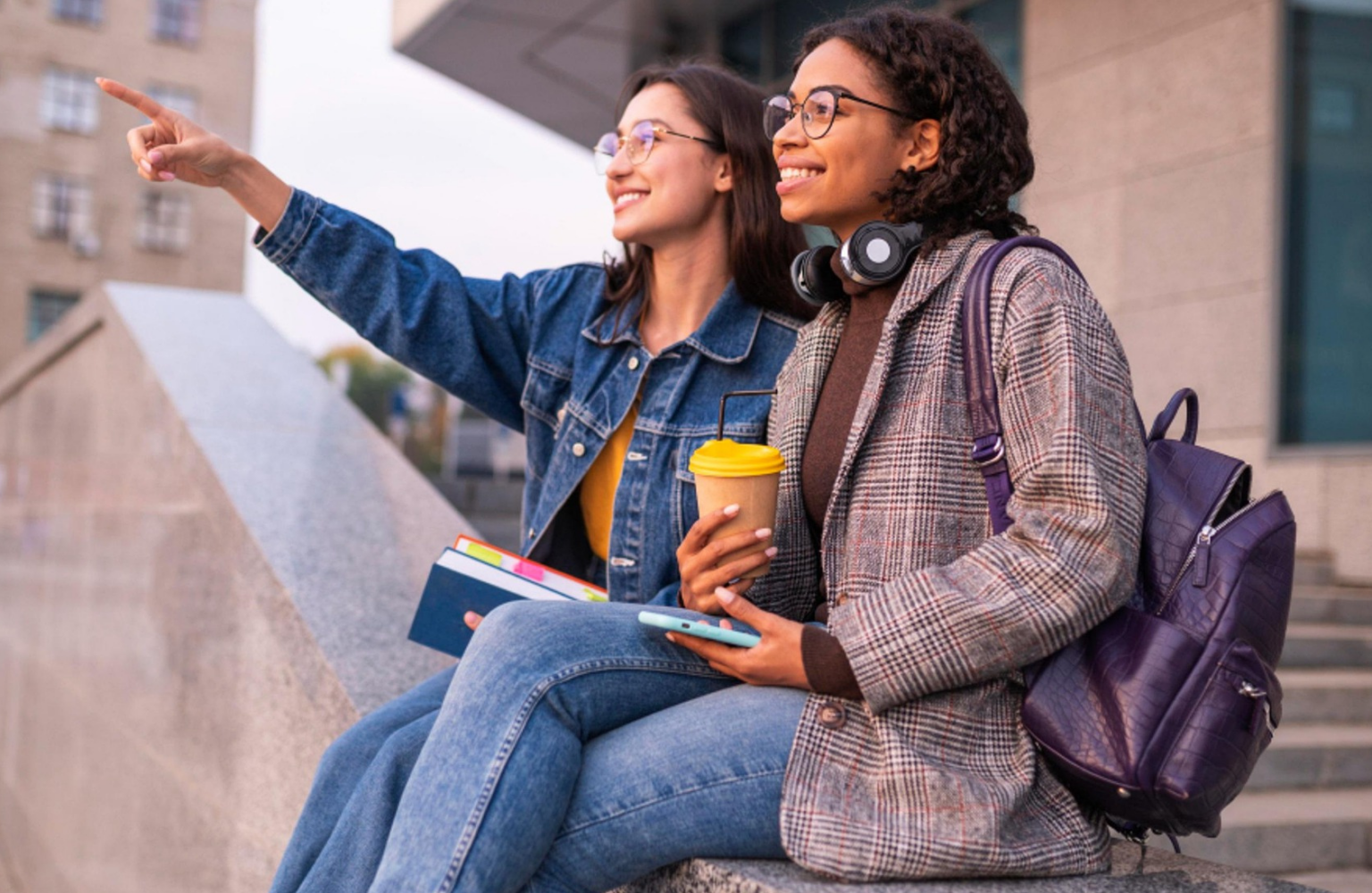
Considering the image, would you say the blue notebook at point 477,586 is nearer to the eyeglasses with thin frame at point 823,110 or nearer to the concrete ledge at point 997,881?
the concrete ledge at point 997,881

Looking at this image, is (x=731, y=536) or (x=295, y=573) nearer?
(x=731, y=536)

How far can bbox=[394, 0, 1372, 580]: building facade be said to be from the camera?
20.5 feet

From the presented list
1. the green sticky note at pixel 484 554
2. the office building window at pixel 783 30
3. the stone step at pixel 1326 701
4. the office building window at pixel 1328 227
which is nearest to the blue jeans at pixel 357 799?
the green sticky note at pixel 484 554

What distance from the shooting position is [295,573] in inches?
133

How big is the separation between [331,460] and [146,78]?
132 feet

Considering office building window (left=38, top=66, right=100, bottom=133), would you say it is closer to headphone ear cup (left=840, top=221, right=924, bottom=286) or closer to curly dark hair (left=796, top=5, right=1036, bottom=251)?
curly dark hair (left=796, top=5, right=1036, bottom=251)

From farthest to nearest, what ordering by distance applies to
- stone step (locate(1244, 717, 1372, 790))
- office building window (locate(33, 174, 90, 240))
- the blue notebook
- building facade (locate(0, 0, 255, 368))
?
office building window (locate(33, 174, 90, 240))
building facade (locate(0, 0, 255, 368))
stone step (locate(1244, 717, 1372, 790))
the blue notebook

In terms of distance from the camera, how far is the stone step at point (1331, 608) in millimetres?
5164

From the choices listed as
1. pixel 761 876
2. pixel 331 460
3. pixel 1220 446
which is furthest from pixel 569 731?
pixel 1220 446

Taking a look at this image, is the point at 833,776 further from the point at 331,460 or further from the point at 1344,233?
the point at 1344,233

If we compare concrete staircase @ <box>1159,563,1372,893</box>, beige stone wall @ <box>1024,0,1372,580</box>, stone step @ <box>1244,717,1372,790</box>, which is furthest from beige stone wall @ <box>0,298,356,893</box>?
beige stone wall @ <box>1024,0,1372,580</box>

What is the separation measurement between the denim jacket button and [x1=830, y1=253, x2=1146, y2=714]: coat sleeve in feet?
0.21

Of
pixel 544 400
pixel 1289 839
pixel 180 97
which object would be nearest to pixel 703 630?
pixel 544 400

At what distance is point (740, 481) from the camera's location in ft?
6.16
